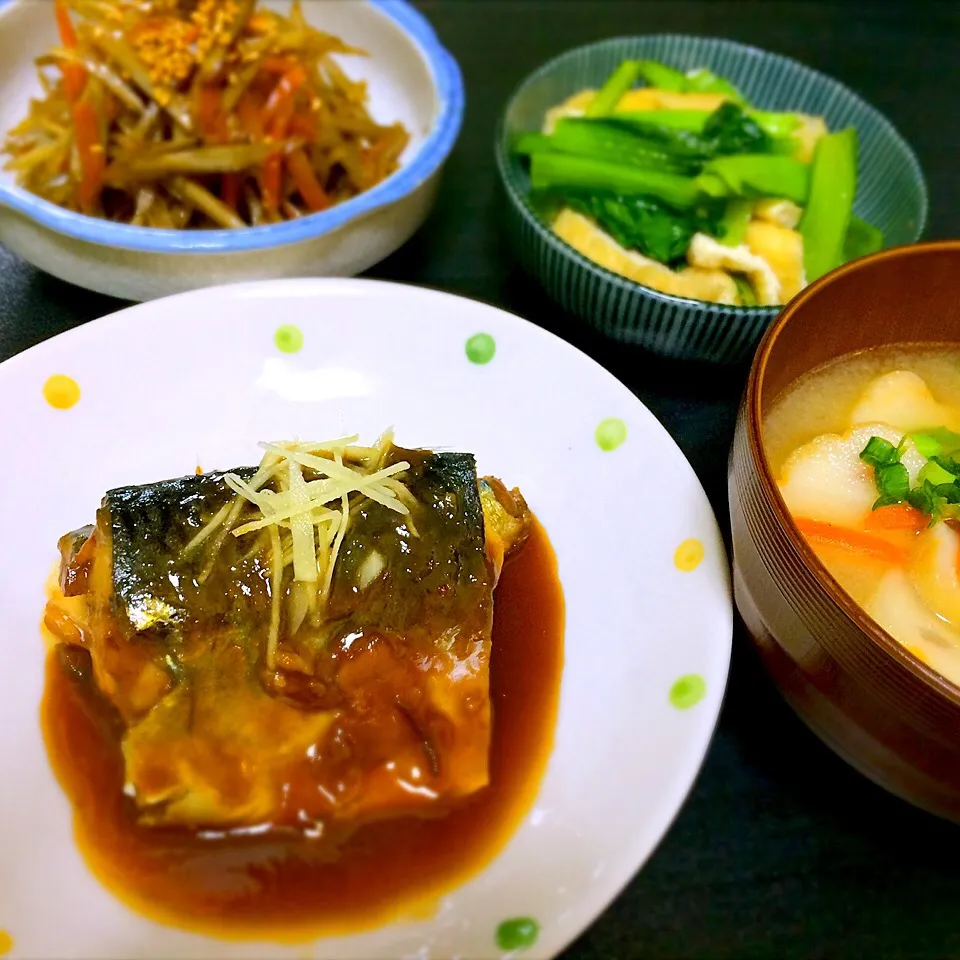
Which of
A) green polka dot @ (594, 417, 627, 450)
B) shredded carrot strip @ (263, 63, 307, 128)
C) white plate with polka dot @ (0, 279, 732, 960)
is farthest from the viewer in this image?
shredded carrot strip @ (263, 63, 307, 128)

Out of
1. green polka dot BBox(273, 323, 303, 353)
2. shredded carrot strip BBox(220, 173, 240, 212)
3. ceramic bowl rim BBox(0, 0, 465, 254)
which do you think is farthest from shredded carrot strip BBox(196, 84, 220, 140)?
green polka dot BBox(273, 323, 303, 353)

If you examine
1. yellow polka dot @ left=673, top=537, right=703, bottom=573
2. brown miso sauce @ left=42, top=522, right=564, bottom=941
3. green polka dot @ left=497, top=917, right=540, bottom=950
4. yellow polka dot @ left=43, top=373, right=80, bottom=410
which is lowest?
brown miso sauce @ left=42, top=522, right=564, bottom=941

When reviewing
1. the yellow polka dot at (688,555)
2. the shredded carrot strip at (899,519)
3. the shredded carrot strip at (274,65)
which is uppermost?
the shredded carrot strip at (274,65)

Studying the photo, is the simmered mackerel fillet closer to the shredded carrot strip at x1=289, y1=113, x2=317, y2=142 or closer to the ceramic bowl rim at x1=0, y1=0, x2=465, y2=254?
the ceramic bowl rim at x1=0, y1=0, x2=465, y2=254

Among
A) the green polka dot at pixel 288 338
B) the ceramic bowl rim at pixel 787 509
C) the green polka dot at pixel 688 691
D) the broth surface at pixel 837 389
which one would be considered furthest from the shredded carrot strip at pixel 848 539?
the green polka dot at pixel 288 338

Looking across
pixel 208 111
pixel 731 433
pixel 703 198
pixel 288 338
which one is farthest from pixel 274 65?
pixel 731 433

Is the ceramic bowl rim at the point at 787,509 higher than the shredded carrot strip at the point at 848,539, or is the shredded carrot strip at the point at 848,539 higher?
the ceramic bowl rim at the point at 787,509

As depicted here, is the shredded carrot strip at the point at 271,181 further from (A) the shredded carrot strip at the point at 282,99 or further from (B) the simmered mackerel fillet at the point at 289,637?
(B) the simmered mackerel fillet at the point at 289,637
